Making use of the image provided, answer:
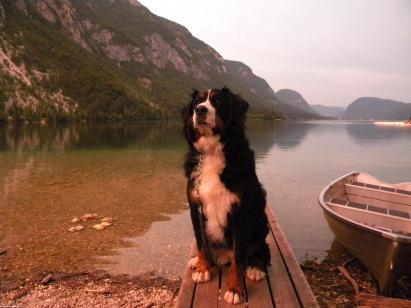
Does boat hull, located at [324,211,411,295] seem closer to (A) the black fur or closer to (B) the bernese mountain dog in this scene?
(B) the bernese mountain dog

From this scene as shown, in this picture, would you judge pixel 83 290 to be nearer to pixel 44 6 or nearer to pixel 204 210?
pixel 204 210

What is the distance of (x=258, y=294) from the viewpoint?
4.27 meters

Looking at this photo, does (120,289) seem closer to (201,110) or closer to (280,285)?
(280,285)

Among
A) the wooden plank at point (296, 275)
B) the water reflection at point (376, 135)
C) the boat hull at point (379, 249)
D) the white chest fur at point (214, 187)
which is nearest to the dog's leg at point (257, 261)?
the wooden plank at point (296, 275)

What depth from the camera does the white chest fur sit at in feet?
13.9

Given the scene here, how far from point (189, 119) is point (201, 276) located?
2.01 meters

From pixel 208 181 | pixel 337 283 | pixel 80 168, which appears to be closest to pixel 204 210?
pixel 208 181

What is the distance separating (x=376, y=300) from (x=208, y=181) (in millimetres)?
3177

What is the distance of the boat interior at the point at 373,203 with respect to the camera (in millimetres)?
7797

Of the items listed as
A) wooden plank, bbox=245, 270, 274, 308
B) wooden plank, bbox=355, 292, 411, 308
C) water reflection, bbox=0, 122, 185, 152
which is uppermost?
wooden plank, bbox=245, 270, 274, 308

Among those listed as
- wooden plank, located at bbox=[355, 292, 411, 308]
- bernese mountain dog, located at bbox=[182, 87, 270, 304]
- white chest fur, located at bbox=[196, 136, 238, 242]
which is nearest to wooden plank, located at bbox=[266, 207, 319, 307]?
bernese mountain dog, located at bbox=[182, 87, 270, 304]

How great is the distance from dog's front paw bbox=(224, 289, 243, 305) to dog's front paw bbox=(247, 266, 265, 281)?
0.50m

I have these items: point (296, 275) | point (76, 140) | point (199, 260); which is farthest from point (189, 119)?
point (76, 140)

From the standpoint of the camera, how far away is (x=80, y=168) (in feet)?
69.6
